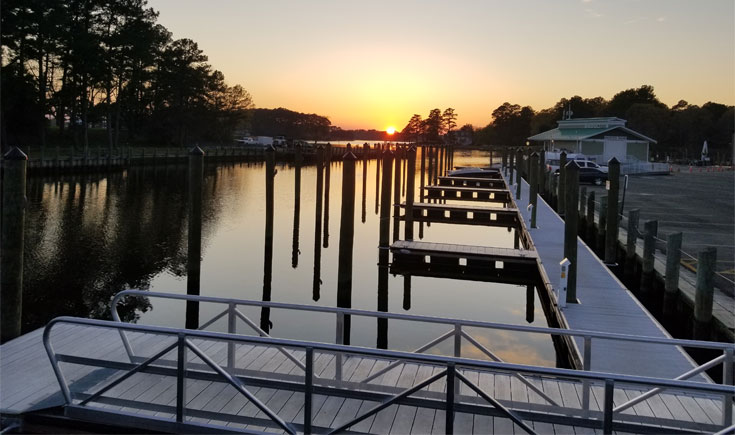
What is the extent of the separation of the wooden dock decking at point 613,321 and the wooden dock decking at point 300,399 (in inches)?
86.8

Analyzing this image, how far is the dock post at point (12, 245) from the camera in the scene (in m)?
9.73

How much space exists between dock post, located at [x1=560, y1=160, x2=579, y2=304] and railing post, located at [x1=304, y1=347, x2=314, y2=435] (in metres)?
8.54

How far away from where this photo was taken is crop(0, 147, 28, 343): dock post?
Answer: 9727 mm

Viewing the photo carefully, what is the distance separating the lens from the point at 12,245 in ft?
32.9

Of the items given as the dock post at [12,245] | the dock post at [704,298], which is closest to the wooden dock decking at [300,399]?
the dock post at [12,245]

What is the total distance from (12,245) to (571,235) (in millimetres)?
10597

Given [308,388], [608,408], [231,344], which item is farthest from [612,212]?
[308,388]

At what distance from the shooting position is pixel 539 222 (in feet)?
85.2

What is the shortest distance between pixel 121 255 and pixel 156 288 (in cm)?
→ 433

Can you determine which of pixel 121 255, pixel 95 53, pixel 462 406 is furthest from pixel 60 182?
pixel 462 406

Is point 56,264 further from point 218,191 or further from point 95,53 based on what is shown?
point 95,53

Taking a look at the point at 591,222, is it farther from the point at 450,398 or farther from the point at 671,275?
the point at 450,398

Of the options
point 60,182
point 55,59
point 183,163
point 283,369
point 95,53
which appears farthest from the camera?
point 183,163

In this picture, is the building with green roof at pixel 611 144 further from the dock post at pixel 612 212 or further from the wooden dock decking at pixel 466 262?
the dock post at pixel 612 212
